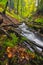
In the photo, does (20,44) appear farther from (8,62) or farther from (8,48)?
(8,62)

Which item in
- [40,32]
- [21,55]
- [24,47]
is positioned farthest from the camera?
[40,32]

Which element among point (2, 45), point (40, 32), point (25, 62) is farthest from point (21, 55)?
point (40, 32)

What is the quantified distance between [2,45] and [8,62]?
1.14 meters

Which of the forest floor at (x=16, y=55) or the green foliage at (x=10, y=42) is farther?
the green foliage at (x=10, y=42)

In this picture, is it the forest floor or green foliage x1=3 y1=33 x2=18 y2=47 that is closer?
the forest floor

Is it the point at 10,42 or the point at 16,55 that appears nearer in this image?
the point at 16,55

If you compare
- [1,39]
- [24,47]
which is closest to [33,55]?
[24,47]

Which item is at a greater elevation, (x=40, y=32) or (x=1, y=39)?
(x=1, y=39)

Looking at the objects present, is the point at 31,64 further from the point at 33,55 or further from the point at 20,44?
the point at 20,44

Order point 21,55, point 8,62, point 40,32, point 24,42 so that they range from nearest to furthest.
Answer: point 8,62
point 21,55
point 24,42
point 40,32

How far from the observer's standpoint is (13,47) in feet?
25.7

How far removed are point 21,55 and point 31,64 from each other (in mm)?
610

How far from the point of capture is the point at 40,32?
14.4 metres

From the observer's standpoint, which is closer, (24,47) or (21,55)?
(21,55)
